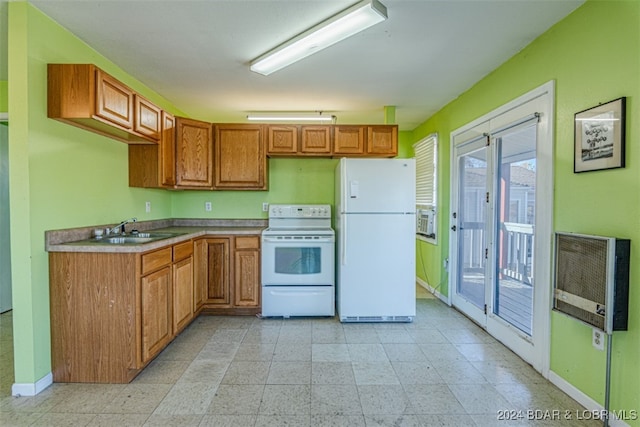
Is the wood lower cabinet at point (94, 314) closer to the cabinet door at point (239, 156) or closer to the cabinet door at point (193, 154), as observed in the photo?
the cabinet door at point (193, 154)

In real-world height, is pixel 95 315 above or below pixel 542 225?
below

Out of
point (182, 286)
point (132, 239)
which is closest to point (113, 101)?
point (132, 239)

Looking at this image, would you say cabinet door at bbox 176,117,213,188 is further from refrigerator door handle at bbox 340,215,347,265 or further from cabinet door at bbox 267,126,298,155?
refrigerator door handle at bbox 340,215,347,265

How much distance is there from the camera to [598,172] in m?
1.82

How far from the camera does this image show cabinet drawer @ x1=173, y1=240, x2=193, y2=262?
275cm

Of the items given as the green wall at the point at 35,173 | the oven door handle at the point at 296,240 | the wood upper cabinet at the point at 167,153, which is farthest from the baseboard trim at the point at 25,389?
the oven door handle at the point at 296,240

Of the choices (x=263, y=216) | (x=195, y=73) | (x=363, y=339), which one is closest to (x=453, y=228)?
(x=363, y=339)

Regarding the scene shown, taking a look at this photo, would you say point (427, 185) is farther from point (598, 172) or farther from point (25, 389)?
point (25, 389)

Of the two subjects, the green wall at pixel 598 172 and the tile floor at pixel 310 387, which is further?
the tile floor at pixel 310 387

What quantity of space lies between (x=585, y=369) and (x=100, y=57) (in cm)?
415

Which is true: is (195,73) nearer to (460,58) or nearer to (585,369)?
(460,58)

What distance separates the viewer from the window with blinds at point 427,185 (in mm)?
4285

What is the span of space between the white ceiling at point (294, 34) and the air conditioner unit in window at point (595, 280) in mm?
1481

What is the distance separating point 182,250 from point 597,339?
3.10 meters
